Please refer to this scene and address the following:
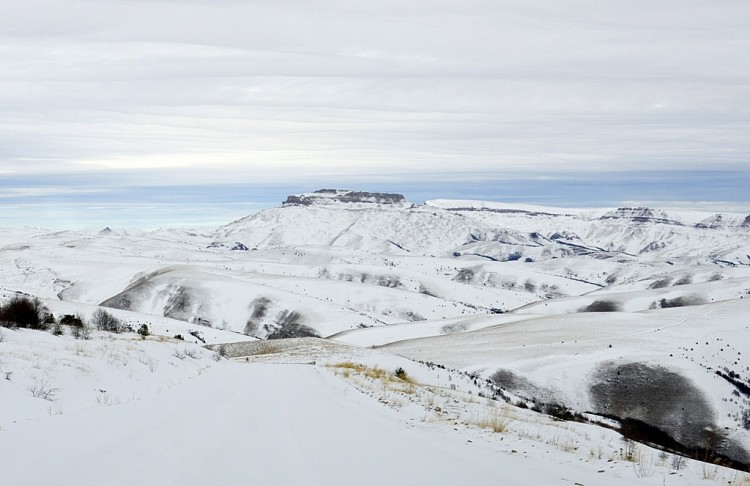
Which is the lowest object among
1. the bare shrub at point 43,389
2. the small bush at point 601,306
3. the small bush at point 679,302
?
the small bush at point 601,306

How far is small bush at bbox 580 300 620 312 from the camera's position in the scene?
434ft

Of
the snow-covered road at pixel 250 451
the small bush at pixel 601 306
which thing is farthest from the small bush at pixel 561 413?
the small bush at pixel 601 306

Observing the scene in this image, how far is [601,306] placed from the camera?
134500mm

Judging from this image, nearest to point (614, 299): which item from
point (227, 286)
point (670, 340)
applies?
point (670, 340)

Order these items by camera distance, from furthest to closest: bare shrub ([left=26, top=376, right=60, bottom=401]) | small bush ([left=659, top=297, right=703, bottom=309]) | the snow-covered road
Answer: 1. small bush ([left=659, top=297, right=703, bottom=309])
2. bare shrub ([left=26, top=376, right=60, bottom=401])
3. the snow-covered road

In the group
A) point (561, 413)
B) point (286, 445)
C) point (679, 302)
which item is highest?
point (286, 445)

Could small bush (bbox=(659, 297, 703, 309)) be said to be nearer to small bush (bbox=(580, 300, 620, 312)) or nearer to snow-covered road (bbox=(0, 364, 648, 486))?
small bush (bbox=(580, 300, 620, 312))

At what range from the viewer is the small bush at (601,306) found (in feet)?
434

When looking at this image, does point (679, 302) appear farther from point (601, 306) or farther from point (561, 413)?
point (561, 413)

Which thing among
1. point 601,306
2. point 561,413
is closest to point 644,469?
point 561,413

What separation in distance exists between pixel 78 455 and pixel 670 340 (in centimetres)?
6563

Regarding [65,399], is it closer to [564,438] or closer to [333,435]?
[333,435]

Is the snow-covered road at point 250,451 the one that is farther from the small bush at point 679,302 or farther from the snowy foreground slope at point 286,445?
the small bush at point 679,302

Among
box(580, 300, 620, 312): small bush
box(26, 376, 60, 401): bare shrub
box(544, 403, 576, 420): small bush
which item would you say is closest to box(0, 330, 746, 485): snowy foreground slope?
box(26, 376, 60, 401): bare shrub
